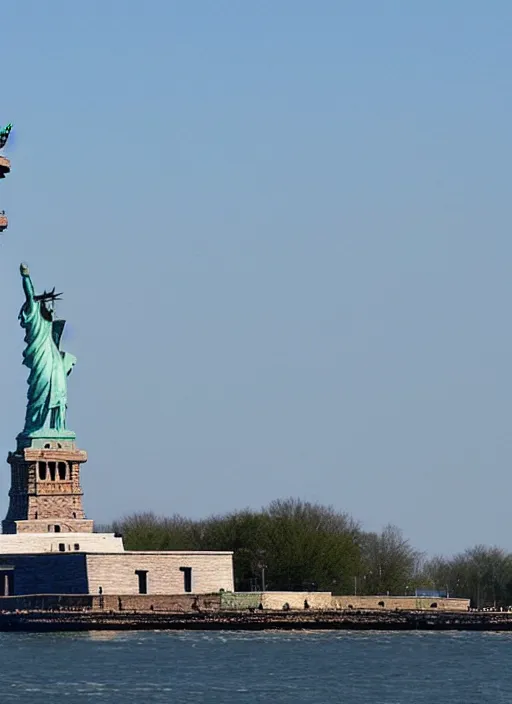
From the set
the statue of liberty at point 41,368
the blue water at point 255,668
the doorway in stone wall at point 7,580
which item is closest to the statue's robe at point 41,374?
the statue of liberty at point 41,368

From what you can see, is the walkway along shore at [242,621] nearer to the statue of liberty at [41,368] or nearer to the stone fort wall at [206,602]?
the stone fort wall at [206,602]

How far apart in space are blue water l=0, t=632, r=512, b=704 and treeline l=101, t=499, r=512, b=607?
17.1m

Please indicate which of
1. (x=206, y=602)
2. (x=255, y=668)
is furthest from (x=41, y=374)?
(x=255, y=668)

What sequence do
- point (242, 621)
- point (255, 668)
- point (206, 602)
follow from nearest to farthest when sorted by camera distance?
point (255, 668) < point (242, 621) < point (206, 602)

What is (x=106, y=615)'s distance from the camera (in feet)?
275

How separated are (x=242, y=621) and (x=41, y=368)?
47.4 feet

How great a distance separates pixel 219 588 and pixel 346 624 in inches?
299

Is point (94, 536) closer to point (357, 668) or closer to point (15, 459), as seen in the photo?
point (15, 459)

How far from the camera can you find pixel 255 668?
209ft

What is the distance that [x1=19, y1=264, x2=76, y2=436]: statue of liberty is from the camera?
302ft

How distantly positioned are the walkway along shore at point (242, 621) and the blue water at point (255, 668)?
220 centimetres

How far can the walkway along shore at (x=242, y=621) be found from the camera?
83688 mm

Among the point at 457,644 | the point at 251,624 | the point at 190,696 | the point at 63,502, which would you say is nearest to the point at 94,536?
the point at 63,502

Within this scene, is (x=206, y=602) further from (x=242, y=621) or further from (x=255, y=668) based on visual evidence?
(x=255, y=668)
